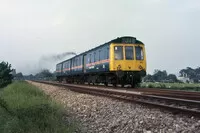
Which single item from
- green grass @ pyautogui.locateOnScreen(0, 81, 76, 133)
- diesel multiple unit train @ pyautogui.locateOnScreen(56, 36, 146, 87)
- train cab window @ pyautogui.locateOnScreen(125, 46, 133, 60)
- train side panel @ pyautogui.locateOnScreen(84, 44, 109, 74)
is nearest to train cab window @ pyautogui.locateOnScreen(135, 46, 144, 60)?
diesel multiple unit train @ pyautogui.locateOnScreen(56, 36, 146, 87)

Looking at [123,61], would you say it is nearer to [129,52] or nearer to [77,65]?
[129,52]

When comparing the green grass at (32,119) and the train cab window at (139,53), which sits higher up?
the train cab window at (139,53)

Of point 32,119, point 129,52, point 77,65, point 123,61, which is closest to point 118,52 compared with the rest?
point 123,61

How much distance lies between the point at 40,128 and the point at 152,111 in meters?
3.20

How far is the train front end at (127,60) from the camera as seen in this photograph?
19109 mm

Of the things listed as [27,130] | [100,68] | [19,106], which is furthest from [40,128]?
[100,68]

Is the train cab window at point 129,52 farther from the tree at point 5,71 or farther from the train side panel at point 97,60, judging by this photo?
the tree at point 5,71

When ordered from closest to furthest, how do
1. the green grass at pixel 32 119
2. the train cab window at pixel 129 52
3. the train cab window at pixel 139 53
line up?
1. the green grass at pixel 32 119
2. the train cab window at pixel 129 52
3. the train cab window at pixel 139 53

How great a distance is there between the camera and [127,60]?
63.5 ft

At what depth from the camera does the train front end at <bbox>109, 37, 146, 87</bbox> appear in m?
Answer: 19.1

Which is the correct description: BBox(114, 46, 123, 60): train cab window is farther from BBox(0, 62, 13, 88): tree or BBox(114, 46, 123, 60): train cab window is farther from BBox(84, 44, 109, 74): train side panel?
BBox(0, 62, 13, 88): tree

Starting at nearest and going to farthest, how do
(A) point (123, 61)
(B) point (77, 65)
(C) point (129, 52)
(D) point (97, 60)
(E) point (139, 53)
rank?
(A) point (123, 61), (C) point (129, 52), (E) point (139, 53), (D) point (97, 60), (B) point (77, 65)

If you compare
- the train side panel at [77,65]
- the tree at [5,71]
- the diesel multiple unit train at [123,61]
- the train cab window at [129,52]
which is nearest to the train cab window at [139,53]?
the diesel multiple unit train at [123,61]

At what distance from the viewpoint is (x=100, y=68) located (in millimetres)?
21484
